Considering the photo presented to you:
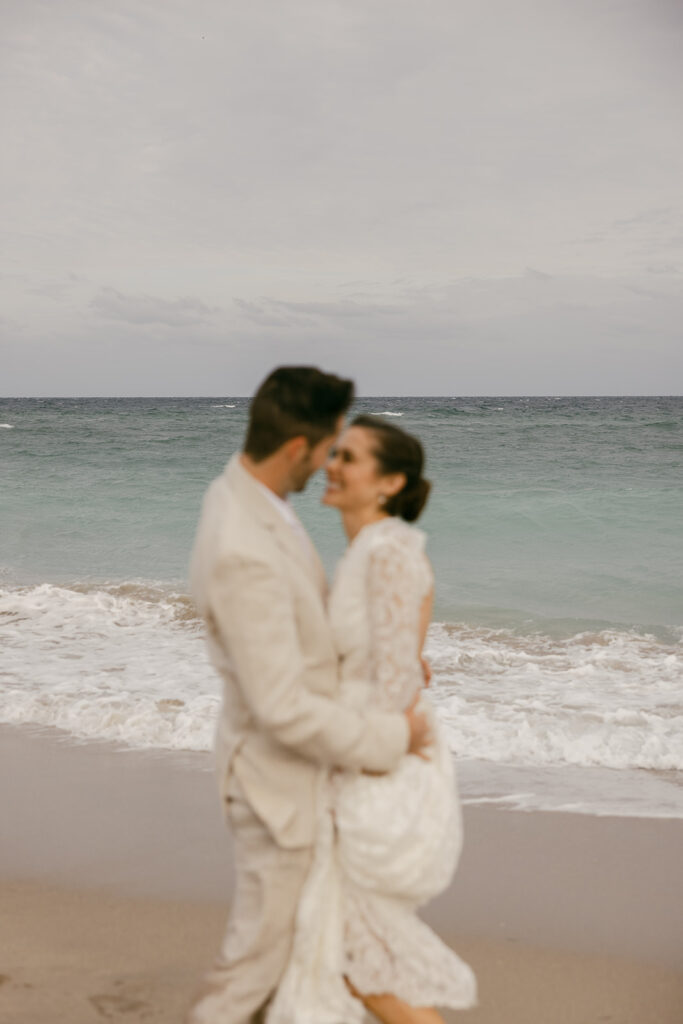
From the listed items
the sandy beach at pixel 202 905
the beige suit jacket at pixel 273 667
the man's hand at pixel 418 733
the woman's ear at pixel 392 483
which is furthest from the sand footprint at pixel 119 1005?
the woman's ear at pixel 392 483

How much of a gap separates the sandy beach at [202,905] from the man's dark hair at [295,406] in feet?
7.02

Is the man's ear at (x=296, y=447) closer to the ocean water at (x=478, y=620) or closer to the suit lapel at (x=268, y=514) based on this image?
the suit lapel at (x=268, y=514)

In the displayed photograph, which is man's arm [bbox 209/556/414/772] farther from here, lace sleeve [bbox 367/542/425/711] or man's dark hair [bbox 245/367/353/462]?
man's dark hair [bbox 245/367/353/462]

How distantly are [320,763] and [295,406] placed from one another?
794mm

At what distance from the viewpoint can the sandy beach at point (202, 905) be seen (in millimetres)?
Result: 3242

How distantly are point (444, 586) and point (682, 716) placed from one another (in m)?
5.49

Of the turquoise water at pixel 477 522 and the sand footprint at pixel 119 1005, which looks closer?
the sand footprint at pixel 119 1005

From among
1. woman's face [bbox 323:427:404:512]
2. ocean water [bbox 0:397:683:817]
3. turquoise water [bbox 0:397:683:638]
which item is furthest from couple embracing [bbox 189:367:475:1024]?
turquoise water [bbox 0:397:683:638]

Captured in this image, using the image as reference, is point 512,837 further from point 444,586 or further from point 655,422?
point 655,422

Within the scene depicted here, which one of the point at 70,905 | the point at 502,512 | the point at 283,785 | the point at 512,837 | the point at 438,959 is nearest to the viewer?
the point at 283,785

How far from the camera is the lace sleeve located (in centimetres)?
213

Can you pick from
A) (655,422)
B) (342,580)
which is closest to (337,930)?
(342,580)

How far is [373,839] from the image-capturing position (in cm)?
214

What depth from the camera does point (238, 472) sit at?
6.90 ft
